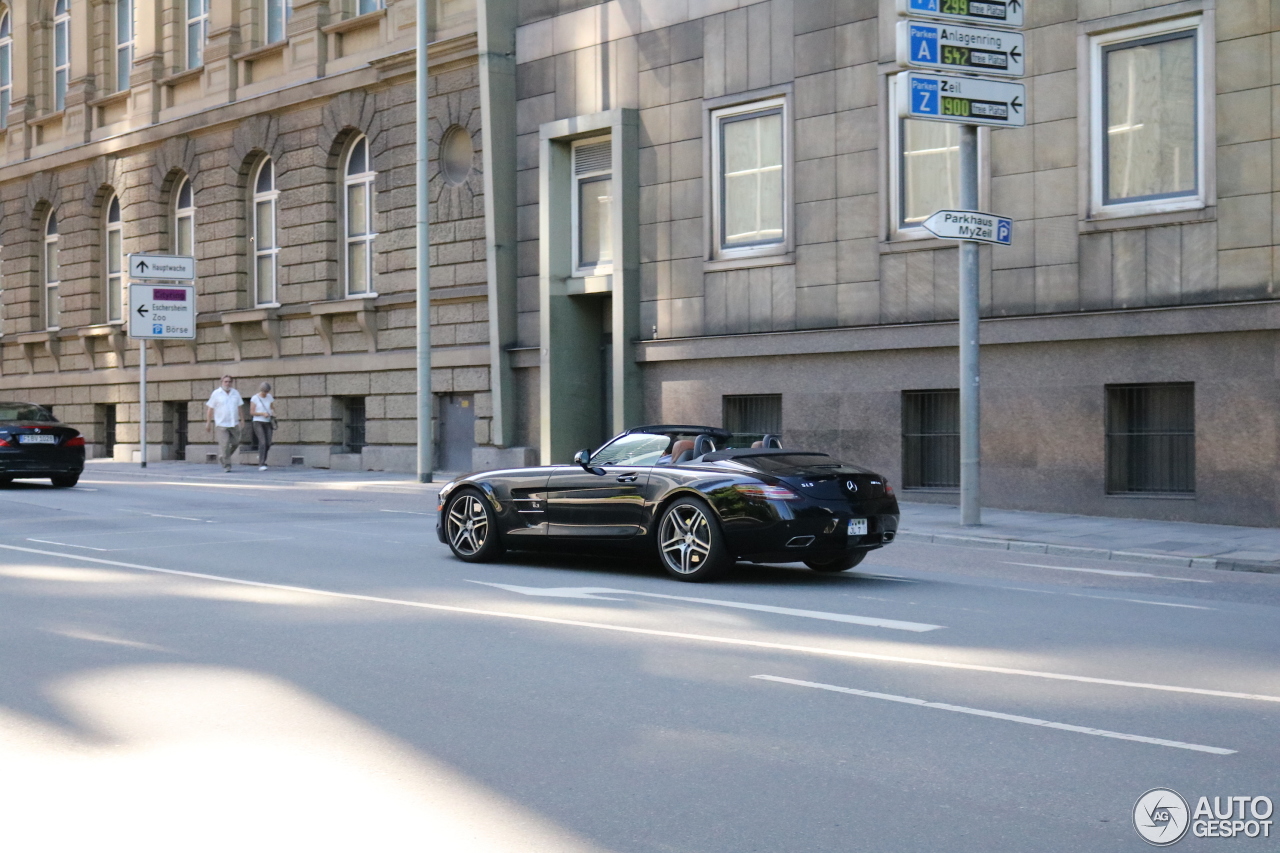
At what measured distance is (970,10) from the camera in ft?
53.4

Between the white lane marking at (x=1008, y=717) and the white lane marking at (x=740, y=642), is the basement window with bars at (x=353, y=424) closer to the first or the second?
the white lane marking at (x=740, y=642)

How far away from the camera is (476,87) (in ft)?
87.0

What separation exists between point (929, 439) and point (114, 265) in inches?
997

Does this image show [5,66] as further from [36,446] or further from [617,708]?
[617,708]

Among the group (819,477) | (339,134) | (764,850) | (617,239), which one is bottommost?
(764,850)

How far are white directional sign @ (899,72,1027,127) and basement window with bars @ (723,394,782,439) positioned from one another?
6.88 metres

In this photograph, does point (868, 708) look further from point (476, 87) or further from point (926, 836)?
point (476, 87)

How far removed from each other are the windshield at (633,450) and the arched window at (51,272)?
3194 centimetres

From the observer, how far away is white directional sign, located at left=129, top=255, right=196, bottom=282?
3105 cm

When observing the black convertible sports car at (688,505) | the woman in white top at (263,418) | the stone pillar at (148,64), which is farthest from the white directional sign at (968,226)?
the stone pillar at (148,64)

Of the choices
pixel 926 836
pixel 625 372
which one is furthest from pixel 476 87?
pixel 926 836

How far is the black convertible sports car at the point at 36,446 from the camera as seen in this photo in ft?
76.6

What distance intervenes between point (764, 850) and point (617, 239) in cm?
1974

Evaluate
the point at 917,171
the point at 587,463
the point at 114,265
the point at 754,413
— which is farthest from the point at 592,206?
the point at 114,265
